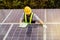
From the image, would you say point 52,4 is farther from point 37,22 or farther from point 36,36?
point 36,36

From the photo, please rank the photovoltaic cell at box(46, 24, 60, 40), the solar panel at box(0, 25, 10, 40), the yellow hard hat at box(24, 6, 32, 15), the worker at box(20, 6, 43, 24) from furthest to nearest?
the worker at box(20, 6, 43, 24) < the yellow hard hat at box(24, 6, 32, 15) < the solar panel at box(0, 25, 10, 40) < the photovoltaic cell at box(46, 24, 60, 40)

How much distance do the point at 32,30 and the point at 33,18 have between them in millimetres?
710

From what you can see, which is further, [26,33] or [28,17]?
[28,17]

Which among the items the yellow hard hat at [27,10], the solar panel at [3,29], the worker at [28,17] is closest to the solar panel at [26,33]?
the solar panel at [3,29]

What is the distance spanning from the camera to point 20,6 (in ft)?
58.9

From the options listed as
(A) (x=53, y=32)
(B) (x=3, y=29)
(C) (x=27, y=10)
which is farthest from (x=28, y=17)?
(A) (x=53, y=32)

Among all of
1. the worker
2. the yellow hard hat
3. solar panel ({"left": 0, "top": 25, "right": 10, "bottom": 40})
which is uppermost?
the yellow hard hat

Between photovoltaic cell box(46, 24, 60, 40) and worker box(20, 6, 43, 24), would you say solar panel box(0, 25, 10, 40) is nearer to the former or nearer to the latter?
worker box(20, 6, 43, 24)

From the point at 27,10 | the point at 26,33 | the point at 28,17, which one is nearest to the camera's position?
the point at 26,33

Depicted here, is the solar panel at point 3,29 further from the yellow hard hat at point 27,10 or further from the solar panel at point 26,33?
the yellow hard hat at point 27,10

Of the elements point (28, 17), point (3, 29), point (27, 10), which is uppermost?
point (27, 10)

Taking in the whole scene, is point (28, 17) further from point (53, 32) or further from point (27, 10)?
point (53, 32)

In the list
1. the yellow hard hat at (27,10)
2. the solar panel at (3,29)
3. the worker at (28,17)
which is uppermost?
the yellow hard hat at (27,10)

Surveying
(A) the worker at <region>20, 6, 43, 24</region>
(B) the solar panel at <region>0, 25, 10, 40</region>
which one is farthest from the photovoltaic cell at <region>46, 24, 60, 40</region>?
(B) the solar panel at <region>0, 25, 10, 40</region>
